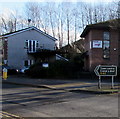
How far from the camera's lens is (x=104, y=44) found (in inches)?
1030

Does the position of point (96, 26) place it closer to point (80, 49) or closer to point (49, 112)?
point (49, 112)

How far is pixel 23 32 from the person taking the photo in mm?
37094

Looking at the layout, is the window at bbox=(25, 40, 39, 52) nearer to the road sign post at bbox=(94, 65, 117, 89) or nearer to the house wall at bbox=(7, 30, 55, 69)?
the house wall at bbox=(7, 30, 55, 69)

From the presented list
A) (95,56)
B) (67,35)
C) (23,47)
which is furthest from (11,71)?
(67,35)

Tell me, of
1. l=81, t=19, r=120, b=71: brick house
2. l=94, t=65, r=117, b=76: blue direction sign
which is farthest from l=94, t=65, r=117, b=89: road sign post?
l=81, t=19, r=120, b=71: brick house

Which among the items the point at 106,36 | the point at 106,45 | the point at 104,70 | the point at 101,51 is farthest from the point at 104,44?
the point at 104,70

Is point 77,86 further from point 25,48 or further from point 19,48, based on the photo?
point 25,48

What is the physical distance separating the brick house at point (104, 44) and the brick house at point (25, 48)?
1118cm

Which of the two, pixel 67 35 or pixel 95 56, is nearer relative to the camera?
pixel 95 56

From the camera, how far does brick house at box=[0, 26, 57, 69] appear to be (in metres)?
35.7

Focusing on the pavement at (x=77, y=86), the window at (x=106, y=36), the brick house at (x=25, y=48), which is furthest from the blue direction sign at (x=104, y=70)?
the brick house at (x=25, y=48)

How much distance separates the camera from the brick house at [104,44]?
25797mm

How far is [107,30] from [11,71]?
613 inches

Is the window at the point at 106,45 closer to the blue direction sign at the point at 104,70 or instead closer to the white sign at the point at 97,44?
the white sign at the point at 97,44
